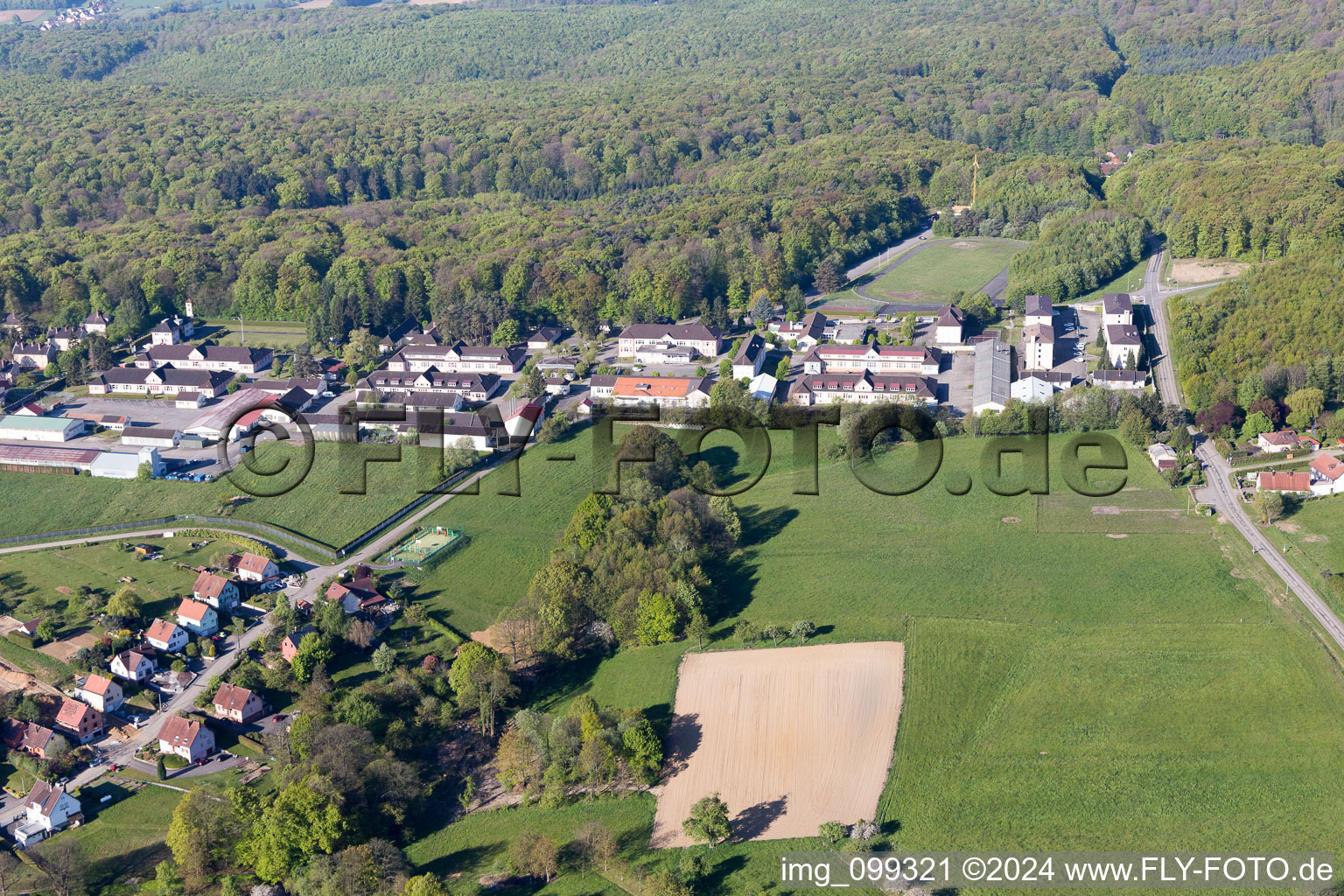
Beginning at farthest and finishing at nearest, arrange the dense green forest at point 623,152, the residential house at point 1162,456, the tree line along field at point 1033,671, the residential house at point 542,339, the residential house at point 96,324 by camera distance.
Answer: the dense green forest at point 623,152, the residential house at point 96,324, the residential house at point 542,339, the residential house at point 1162,456, the tree line along field at point 1033,671

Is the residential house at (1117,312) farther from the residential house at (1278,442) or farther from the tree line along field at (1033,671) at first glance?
the tree line along field at (1033,671)

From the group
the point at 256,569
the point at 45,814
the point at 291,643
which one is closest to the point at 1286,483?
the point at 291,643

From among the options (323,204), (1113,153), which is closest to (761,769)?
(323,204)

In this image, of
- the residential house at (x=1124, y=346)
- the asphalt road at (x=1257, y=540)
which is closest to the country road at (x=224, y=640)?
the asphalt road at (x=1257, y=540)

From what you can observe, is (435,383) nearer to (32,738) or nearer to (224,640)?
(224,640)

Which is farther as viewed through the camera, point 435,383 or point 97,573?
point 435,383

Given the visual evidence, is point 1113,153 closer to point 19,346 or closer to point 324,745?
point 19,346

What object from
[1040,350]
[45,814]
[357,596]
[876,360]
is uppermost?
[1040,350]
